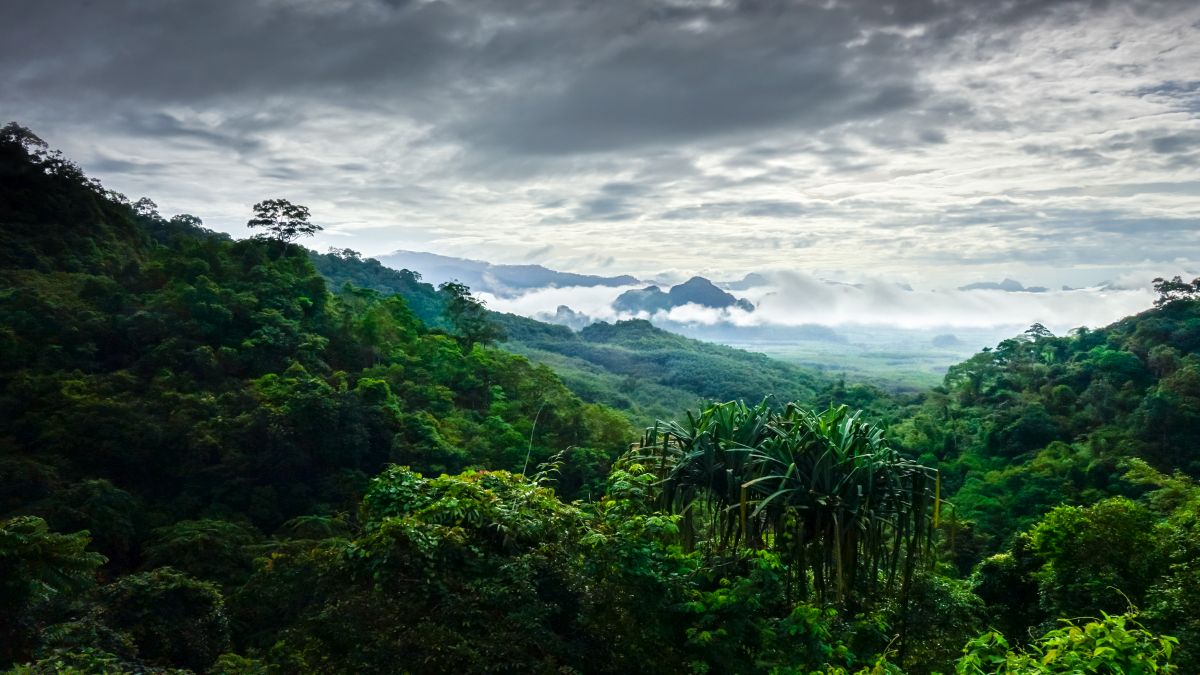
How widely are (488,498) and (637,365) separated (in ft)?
239

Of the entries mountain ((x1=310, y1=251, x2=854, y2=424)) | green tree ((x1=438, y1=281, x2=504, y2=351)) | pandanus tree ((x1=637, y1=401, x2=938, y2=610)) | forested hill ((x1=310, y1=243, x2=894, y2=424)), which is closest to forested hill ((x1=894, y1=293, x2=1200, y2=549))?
forested hill ((x1=310, y1=243, x2=894, y2=424))

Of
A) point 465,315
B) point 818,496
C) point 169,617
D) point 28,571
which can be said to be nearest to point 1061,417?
point 465,315

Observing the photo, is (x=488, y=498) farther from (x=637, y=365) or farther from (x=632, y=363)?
(x=632, y=363)

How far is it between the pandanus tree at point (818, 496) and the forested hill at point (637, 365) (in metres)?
31.5

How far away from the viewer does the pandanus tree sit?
5.94 meters

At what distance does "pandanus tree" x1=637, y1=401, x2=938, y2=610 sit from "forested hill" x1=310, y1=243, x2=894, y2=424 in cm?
3146

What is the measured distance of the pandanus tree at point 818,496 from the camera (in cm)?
594

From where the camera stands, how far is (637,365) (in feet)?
259

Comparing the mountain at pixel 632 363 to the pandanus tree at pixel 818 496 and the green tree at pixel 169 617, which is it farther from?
the pandanus tree at pixel 818 496

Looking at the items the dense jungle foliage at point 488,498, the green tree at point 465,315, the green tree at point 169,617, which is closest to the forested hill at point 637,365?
the green tree at point 465,315

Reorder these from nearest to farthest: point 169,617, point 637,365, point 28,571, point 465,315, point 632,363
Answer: point 28,571 → point 169,617 → point 465,315 → point 637,365 → point 632,363

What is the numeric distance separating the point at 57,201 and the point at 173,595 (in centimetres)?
2767

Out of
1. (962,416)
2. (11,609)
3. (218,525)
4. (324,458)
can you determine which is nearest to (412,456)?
(324,458)

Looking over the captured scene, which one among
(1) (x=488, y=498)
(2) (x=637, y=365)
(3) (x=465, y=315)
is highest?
(3) (x=465, y=315)
